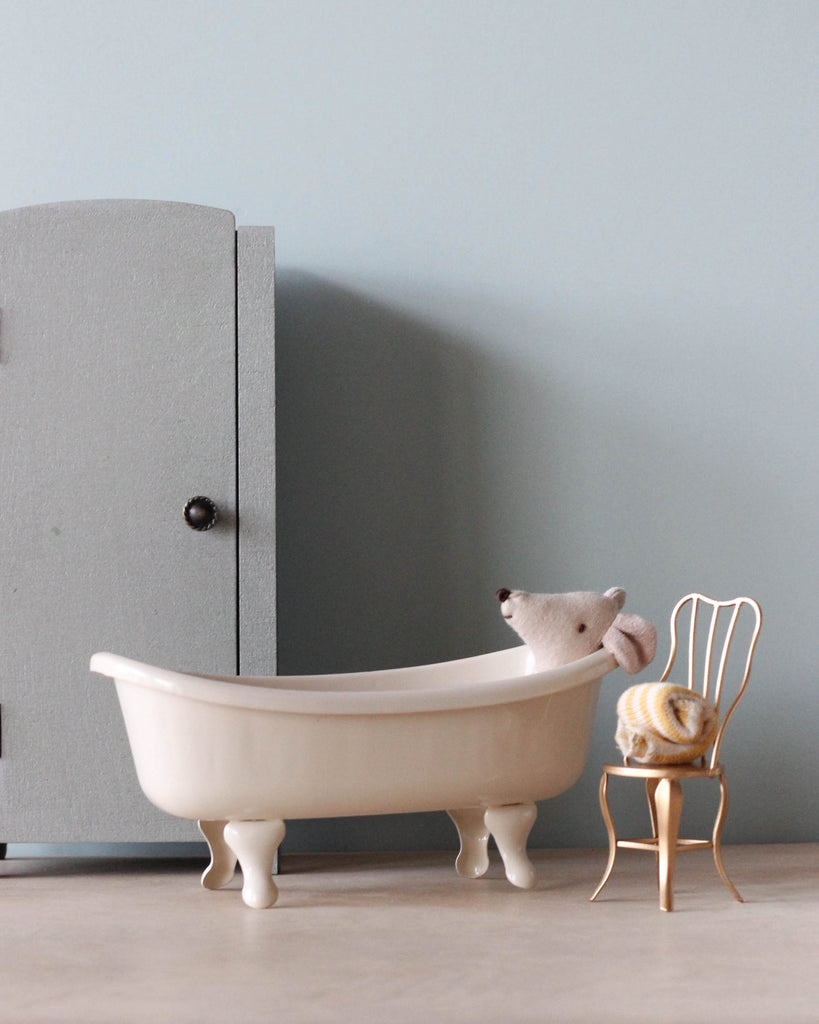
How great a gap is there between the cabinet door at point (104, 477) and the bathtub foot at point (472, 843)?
617 mm

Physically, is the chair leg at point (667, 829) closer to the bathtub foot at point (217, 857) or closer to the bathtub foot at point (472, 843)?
the bathtub foot at point (472, 843)

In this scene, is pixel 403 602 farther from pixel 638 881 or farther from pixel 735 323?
pixel 735 323

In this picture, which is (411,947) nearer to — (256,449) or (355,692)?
(355,692)

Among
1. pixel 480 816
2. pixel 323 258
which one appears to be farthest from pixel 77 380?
pixel 480 816

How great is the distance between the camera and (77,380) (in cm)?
242

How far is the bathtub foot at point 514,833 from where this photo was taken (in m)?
2.19

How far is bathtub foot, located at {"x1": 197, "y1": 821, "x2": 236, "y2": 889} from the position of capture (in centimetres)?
226

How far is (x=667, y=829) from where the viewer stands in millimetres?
1980

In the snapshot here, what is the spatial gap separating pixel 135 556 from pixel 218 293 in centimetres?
63

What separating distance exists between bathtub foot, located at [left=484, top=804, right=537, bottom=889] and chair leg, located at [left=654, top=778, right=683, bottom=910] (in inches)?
11.6

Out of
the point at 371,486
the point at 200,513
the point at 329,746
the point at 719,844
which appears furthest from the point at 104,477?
the point at 719,844

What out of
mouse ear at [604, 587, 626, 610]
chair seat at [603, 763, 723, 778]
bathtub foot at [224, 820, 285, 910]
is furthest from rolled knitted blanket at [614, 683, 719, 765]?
bathtub foot at [224, 820, 285, 910]

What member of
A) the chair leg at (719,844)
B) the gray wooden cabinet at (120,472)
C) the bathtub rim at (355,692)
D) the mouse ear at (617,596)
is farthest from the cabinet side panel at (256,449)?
the chair leg at (719,844)

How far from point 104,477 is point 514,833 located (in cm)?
120
